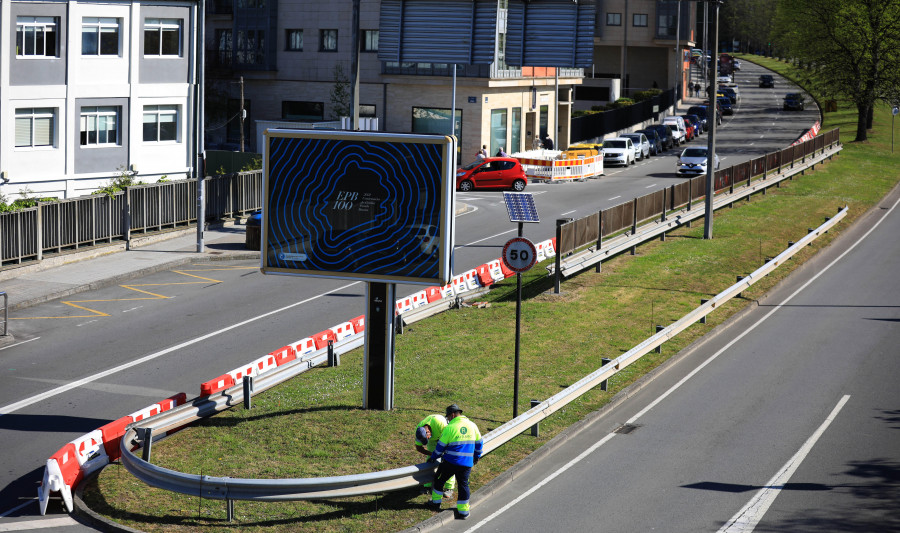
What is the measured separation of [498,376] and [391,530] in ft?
22.4

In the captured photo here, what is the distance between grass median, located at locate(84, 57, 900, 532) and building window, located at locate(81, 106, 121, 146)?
1747 cm

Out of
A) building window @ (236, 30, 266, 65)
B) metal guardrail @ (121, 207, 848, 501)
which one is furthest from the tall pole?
building window @ (236, 30, 266, 65)

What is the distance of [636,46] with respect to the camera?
104 metres

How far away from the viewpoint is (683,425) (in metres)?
16.7

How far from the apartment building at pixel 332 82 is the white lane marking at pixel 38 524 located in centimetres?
4315

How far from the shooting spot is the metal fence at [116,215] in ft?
91.9

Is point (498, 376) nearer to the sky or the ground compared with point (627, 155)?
nearer to the ground

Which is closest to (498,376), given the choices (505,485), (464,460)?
(505,485)

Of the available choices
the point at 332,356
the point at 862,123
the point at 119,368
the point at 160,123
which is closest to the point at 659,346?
the point at 332,356

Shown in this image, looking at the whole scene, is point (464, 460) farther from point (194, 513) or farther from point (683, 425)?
point (683, 425)

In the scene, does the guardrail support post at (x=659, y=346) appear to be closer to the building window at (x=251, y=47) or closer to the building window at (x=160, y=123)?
the building window at (x=160, y=123)

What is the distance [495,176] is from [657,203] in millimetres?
16174

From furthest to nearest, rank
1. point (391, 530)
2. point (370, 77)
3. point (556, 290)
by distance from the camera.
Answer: point (370, 77) → point (556, 290) → point (391, 530)

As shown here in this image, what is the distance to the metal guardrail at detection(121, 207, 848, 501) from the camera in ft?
40.3
